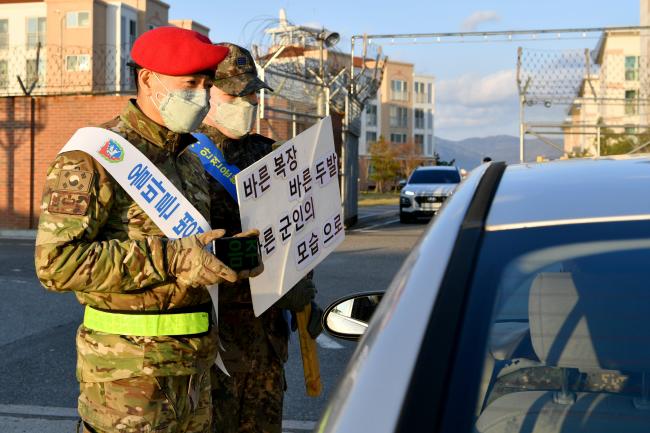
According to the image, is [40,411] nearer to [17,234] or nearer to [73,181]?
[73,181]

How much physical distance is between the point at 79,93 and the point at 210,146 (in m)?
16.1

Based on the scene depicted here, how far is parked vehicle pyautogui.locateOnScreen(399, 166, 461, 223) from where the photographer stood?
73.0 ft

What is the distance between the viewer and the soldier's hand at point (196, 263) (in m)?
2.51

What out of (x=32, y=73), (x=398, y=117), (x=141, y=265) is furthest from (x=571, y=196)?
(x=398, y=117)

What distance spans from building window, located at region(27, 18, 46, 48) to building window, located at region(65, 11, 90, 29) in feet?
5.44

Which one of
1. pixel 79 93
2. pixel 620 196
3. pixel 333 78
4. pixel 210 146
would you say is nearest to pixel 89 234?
pixel 210 146

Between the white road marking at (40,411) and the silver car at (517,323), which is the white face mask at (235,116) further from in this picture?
the white road marking at (40,411)

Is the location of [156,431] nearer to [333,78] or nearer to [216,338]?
[216,338]

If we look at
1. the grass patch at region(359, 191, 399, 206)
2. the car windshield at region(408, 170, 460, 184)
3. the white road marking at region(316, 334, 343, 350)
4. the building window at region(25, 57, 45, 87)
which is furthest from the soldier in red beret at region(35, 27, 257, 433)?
the grass patch at region(359, 191, 399, 206)

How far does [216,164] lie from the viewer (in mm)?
3402

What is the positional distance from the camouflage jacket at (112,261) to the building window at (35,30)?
62.4 meters

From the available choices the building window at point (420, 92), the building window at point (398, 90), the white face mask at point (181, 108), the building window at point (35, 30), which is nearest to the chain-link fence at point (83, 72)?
the white face mask at point (181, 108)

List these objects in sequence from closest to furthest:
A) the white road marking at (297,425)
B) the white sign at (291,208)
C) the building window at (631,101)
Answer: the white sign at (291,208)
the white road marking at (297,425)
the building window at (631,101)

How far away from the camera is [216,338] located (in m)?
2.80
